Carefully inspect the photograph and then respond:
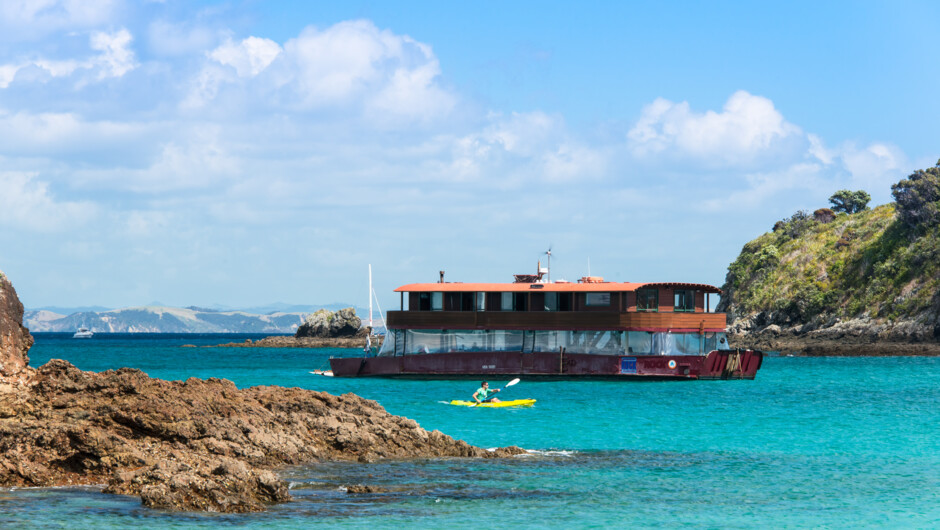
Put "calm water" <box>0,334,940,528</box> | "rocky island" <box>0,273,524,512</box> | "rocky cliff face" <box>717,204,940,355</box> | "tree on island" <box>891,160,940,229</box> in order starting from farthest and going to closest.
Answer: "tree on island" <box>891,160,940,229</box> → "rocky cliff face" <box>717,204,940,355</box> → "rocky island" <box>0,273,524,512</box> → "calm water" <box>0,334,940,528</box>

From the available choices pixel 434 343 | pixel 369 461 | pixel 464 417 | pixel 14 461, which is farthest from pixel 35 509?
pixel 434 343

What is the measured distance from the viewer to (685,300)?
5706 cm

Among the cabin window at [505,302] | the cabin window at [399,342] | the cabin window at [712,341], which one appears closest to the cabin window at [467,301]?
the cabin window at [505,302]

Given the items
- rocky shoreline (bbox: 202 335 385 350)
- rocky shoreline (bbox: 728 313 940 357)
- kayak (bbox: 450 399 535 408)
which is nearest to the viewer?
kayak (bbox: 450 399 535 408)

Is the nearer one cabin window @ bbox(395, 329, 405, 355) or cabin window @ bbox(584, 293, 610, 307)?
cabin window @ bbox(584, 293, 610, 307)

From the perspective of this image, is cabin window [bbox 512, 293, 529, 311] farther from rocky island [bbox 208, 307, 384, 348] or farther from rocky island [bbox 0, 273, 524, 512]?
rocky island [bbox 208, 307, 384, 348]

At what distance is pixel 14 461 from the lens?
20.5 m

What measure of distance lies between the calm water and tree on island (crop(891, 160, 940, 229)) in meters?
66.7

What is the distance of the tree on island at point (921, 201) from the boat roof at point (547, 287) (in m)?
60.7

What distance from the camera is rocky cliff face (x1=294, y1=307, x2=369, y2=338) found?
16212 centimetres

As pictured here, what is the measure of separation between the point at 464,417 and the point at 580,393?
576 inches

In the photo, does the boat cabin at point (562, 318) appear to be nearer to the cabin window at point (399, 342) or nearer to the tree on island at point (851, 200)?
the cabin window at point (399, 342)

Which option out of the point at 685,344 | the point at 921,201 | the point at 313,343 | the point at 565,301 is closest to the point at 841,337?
the point at 921,201

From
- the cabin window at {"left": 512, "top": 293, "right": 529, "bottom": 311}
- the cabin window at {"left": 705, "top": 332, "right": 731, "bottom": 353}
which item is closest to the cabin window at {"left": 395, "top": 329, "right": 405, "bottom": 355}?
the cabin window at {"left": 512, "top": 293, "right": 529, "bottom": 311}
